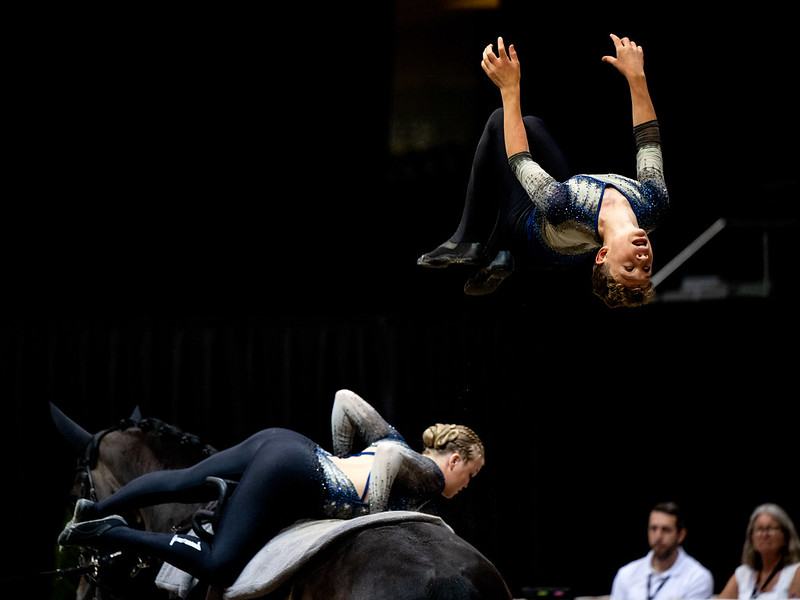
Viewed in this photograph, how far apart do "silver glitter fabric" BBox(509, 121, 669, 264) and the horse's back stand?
0.88m

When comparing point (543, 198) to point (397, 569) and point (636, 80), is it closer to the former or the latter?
point (636, 80)

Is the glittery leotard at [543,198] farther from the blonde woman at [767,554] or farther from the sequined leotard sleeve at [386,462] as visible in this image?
the blonde woman at [767,554]

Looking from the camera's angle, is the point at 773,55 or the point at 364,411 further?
the point at 773,55

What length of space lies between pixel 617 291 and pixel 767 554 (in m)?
2.31

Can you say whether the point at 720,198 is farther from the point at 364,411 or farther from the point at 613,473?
the point at 364,411

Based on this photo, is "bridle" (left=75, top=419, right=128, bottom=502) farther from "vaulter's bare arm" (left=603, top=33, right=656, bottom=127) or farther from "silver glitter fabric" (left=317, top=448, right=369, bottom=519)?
"vaulter's bare arm" (left=603, top=33, right=656, bottom=127)

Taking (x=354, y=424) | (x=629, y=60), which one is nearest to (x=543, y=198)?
(x=629, y=60)

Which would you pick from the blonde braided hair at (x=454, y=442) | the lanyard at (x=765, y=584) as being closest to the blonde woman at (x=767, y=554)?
the lanyard at (x=765, y=584)

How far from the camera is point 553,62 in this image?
4547 mm

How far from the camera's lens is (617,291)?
2.93m

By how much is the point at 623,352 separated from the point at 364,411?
9.03 ft

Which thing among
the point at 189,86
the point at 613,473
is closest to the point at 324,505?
the point at 613,473

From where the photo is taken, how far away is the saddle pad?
2.78m

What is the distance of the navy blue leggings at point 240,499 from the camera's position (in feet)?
9.87
